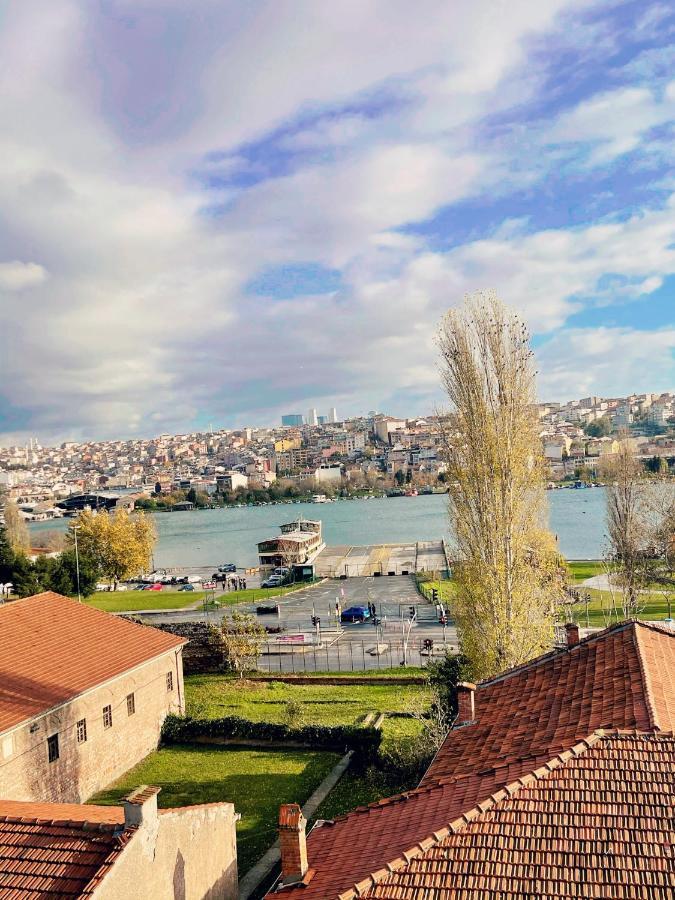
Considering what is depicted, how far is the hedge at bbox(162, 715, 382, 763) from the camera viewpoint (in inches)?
619

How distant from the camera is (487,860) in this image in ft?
18.8

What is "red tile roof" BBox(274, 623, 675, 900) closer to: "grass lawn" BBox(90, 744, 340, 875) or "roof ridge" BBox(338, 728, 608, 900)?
"roof ridge" BBox(338, 728, 608, 900)

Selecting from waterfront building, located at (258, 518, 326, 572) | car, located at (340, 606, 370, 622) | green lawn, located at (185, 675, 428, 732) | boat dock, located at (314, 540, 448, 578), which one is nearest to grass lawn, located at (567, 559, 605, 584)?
boat dock, located at (314, 540, 448, 578)

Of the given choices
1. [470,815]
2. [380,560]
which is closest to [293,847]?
[470,815]

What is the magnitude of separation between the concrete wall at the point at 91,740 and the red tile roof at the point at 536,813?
778 cm

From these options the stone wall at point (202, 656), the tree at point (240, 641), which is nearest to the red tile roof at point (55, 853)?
the tree at point (240, 641)

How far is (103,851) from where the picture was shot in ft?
21.5

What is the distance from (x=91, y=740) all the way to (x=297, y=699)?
22.8 feet

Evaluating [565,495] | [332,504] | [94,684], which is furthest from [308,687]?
[332,504]

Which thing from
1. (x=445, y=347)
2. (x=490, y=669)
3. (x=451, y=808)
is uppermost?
(x=445, y=347)

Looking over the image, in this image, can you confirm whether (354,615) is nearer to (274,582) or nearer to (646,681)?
(274,582)

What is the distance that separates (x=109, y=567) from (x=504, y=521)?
114ft

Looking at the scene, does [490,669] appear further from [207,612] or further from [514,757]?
[207,612]

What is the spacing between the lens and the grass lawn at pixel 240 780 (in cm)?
1324
